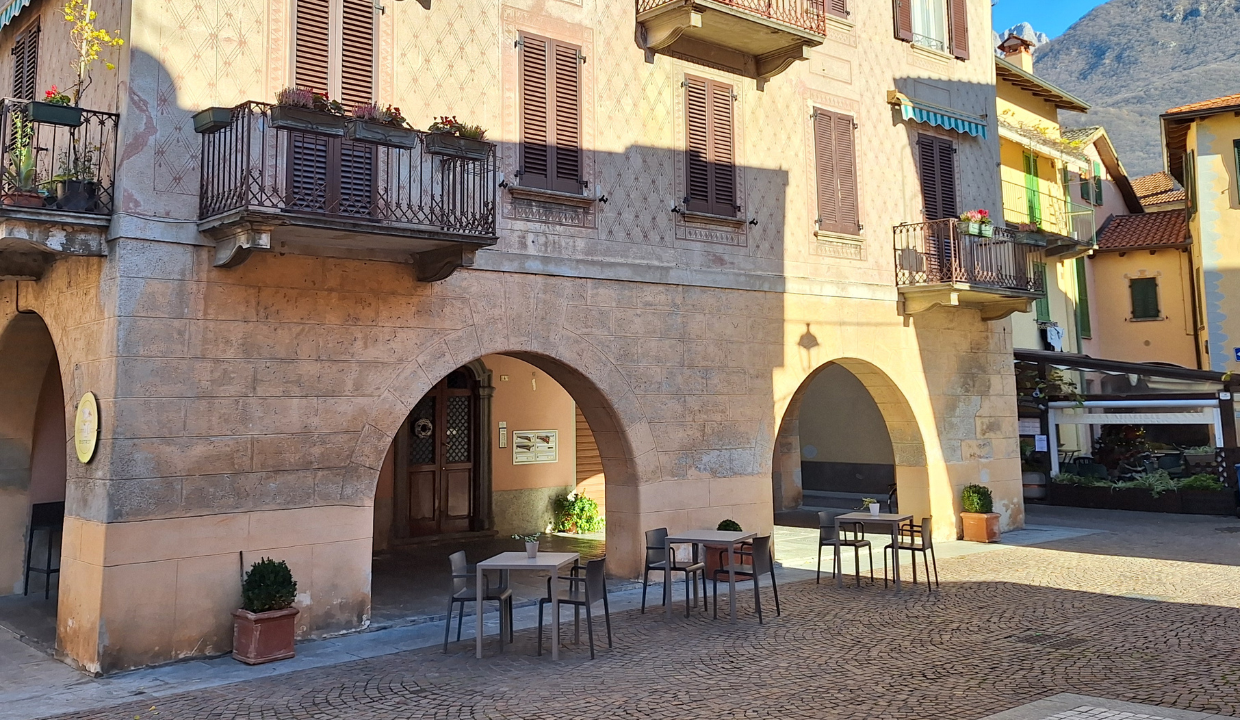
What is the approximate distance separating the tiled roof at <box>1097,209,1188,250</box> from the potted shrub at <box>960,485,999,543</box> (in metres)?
16.3

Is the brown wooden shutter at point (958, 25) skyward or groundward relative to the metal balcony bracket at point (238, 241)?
skyward

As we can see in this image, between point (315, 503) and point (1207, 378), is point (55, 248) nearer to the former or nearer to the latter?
point (315, 503)

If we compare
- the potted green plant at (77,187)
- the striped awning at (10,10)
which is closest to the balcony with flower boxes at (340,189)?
the potted green plant at (77,187)

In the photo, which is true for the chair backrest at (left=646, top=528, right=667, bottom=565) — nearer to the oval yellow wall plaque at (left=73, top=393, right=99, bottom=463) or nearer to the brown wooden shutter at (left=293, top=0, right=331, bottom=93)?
the oval yellow wall plaque at (left=73, top=393, right=99, bottom=463)

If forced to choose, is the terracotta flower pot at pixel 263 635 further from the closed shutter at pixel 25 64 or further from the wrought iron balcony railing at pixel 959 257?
the wrought iron balcony railing at pixel 959 257

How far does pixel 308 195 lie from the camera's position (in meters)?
8.64

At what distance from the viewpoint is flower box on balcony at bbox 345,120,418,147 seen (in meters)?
8.70

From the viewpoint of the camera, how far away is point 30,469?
11617mm

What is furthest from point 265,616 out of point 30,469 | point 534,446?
point 534,446

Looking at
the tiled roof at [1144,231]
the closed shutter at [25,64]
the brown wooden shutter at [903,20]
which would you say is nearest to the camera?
the closed shutter at [25,64]

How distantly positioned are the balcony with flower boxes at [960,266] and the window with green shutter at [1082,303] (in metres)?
12.7

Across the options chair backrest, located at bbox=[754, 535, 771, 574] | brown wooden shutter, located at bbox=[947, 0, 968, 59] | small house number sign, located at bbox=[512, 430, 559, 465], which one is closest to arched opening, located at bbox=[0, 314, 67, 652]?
small house number sign, located at bbox=[512, 430, 559, 465]

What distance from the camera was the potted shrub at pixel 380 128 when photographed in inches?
343

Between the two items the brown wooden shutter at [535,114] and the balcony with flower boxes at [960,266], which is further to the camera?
the balcony with flower boxes at [960,266]
